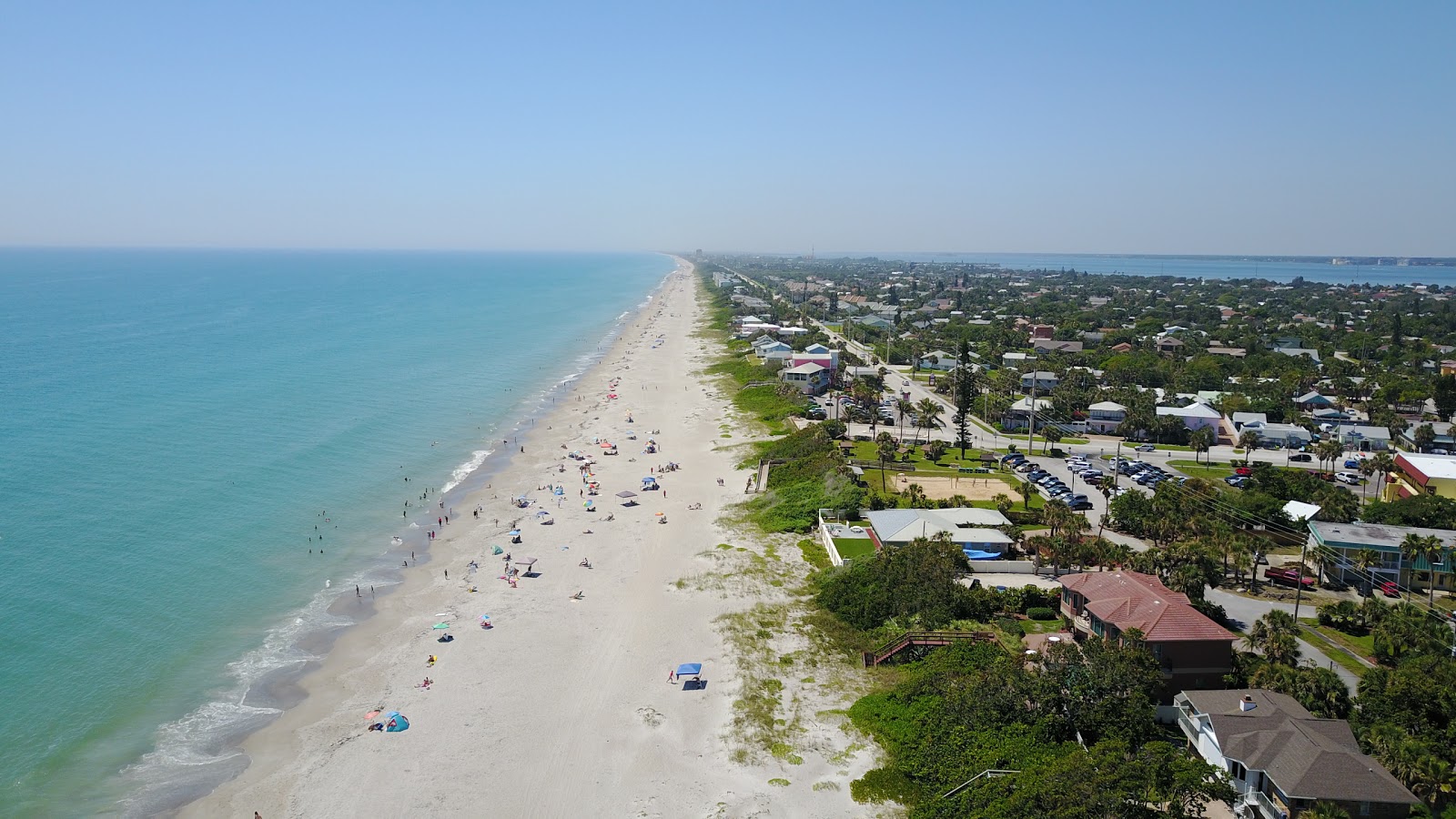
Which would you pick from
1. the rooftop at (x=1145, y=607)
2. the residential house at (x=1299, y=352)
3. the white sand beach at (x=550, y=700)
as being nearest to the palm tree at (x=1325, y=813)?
the rooftop at (x=1145, y=607)

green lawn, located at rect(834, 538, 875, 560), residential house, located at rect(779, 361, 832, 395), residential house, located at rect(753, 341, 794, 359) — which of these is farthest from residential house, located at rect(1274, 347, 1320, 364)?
green lawn, located at rect(834, 538, 875, 560)

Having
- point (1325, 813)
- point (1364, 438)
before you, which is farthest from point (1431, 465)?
point (1325, 813)

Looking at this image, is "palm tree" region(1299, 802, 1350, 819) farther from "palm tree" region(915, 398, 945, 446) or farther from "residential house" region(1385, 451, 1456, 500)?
"palm tree" region(915, 398, 945, 446)

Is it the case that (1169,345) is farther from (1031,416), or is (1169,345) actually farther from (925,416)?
(1031,416)

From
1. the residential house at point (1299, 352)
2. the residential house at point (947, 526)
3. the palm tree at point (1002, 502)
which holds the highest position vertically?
the residential house at point (1299, 352)

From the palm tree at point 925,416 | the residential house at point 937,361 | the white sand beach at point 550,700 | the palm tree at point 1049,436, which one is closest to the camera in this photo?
the white sand beach at point 550,700

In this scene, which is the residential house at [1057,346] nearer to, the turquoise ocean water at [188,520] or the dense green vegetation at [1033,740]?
the turquoise ocean water at [188,520]

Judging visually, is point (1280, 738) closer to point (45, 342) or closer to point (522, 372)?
point (522, 372)
